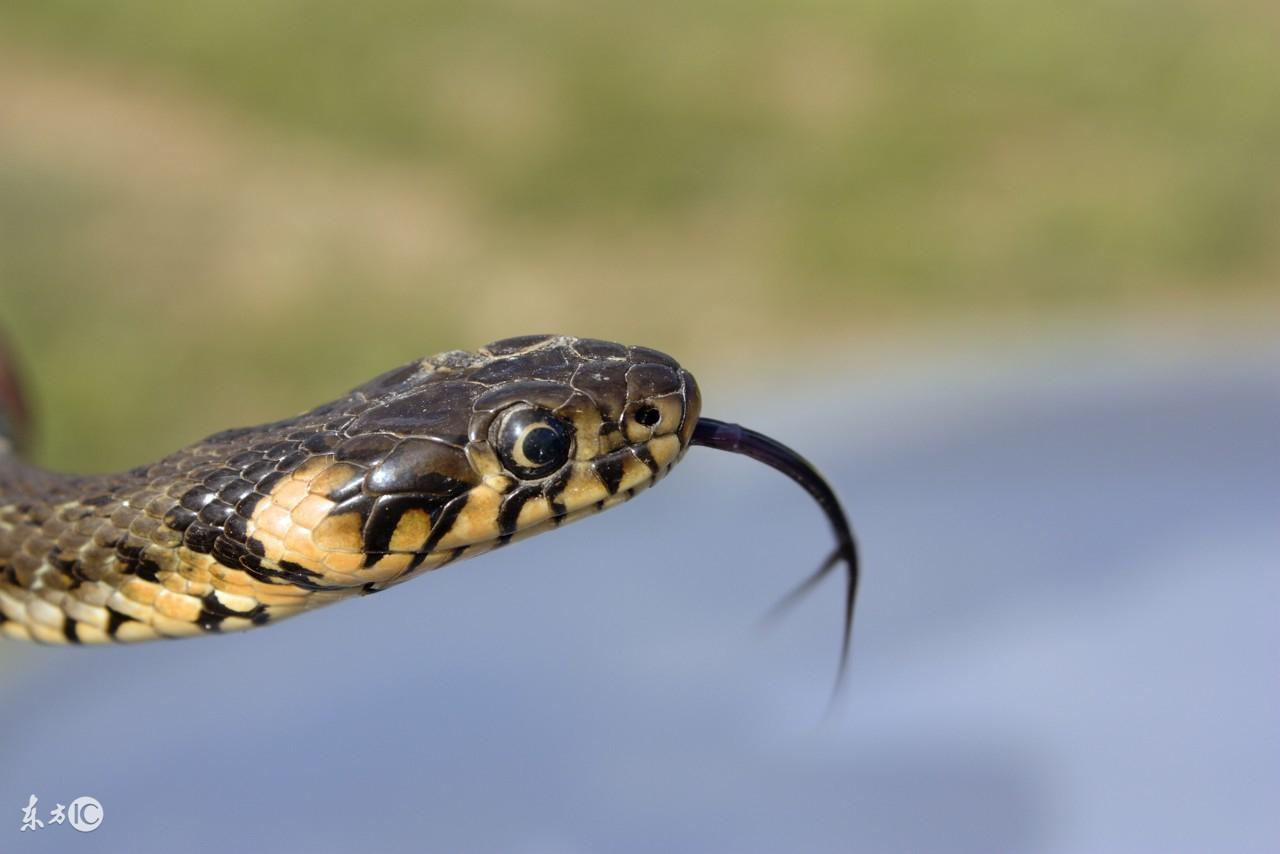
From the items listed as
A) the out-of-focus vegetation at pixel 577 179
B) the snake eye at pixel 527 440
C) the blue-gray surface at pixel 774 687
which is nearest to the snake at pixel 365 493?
the snake eye at pixel 527 440

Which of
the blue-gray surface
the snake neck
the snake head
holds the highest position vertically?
the snake head

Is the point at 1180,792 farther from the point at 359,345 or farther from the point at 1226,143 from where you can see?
the point at 1226,143

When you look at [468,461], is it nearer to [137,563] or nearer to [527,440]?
[527,440]

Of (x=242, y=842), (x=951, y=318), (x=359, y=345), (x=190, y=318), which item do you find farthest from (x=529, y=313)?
(x=242, y=842)

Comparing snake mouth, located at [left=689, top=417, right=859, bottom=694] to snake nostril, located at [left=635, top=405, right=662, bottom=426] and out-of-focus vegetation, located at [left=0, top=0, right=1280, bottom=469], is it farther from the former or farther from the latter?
out-of-focus vegetation, located at [left=0, top=0, right=1280, bottom=469]

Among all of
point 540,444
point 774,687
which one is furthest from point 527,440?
point 774,687

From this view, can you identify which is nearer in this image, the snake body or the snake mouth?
the snake body

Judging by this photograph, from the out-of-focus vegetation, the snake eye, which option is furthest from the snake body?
the out-of-focus vegetation
